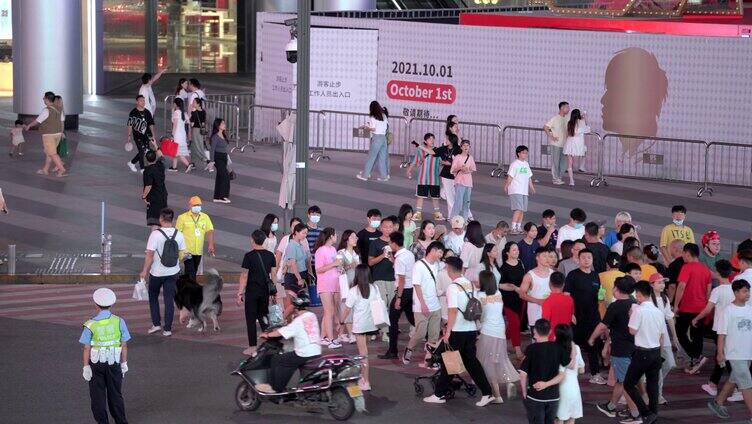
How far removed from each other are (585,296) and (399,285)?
2.06m

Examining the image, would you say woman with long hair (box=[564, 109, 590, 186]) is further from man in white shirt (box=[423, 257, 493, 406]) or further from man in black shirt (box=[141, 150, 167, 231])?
man in white shirt (box=[423, 257, 493, 406])

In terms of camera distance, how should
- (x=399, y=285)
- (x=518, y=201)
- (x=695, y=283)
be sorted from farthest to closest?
1. (x=518, y=201)
2. (x=399, y=285)
3. (x=695, y=283)

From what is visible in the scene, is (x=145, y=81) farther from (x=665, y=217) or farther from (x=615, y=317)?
(x=615, y=317)

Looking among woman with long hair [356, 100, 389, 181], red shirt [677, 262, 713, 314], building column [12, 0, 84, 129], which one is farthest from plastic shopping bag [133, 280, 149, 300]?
building column [12, 0, 84, 129]

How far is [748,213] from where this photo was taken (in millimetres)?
23703

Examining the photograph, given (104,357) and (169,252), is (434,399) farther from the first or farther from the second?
(169,252)

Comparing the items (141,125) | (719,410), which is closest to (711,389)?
(719,410)

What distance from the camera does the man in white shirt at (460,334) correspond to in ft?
43.6

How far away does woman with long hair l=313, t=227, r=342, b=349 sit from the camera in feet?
50.6

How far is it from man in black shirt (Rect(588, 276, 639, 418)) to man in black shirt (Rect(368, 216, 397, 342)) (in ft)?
9.69

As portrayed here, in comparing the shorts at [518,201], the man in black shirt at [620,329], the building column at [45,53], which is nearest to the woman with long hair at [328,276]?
the man in black shirt at [620,329]

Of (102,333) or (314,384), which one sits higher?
(102,333)

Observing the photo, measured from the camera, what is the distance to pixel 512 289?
14.9 meters

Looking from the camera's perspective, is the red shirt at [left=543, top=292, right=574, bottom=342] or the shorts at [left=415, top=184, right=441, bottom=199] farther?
the shorts at [left=415, top=184, right=441, bottom=199]
